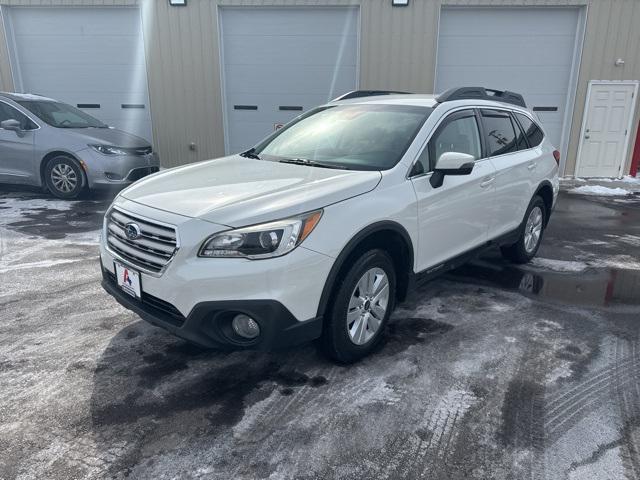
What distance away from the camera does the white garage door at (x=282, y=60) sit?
10859 millimetres

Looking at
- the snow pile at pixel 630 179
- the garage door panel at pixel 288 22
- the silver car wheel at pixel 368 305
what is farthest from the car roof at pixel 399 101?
the snow pile at pixel 630 179

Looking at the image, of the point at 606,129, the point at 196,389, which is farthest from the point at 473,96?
the point at 606,129

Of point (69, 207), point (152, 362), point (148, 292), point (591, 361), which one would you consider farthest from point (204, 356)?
point (69, 207)

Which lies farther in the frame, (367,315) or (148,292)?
(367,315)

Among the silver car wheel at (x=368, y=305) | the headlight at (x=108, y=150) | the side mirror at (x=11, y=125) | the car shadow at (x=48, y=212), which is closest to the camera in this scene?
the silver car wheel at (x=368, y=305)

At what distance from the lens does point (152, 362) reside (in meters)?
3.20

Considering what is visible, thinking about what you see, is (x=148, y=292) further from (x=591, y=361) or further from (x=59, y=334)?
(x=591, y=361)

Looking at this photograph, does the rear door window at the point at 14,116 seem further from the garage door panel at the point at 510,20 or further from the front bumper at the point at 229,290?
the garage door panel at the point at 510,20

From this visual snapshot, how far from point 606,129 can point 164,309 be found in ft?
38.0

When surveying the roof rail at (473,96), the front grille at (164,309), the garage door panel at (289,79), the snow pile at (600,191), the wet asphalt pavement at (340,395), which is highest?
the garage door panel at (289,79)

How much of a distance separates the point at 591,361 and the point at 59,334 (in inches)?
146

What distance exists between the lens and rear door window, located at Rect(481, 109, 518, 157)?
431cm

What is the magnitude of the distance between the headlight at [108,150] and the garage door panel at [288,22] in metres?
4.44

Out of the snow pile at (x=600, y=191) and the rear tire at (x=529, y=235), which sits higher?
the rear tire at (x=529, y=235)
